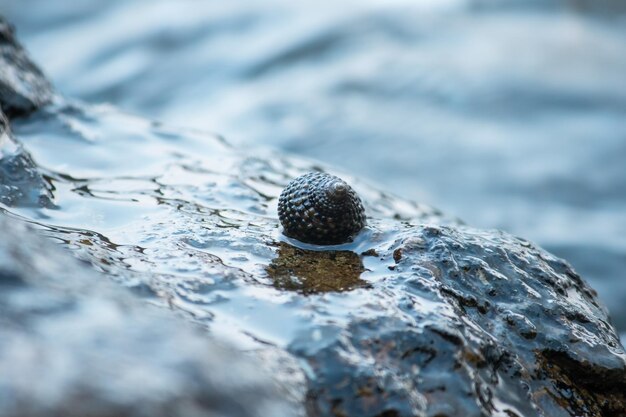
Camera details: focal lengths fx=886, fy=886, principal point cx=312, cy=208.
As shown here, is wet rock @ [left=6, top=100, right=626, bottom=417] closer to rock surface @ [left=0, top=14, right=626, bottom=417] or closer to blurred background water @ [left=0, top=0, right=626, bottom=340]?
rock surface @ [left=0, top=14, right=626, bottom=417]

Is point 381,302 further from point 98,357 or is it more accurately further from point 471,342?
point 98,357

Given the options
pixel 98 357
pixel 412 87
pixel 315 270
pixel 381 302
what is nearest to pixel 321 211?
pixel 315 270

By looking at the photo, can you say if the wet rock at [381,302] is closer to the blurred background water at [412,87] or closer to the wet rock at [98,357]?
the wet rock at [98,357]

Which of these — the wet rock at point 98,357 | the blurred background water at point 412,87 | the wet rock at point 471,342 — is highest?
the wet rock at point 98,357

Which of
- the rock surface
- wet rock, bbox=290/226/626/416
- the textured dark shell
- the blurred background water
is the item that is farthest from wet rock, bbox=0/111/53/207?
the blurred background water

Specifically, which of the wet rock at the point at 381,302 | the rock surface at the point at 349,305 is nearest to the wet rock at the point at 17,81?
the rock surface at the point at 349,305

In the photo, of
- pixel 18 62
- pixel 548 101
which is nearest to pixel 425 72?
pixel 548 101

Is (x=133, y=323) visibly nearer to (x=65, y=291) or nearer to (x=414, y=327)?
(x=65, y=291)
